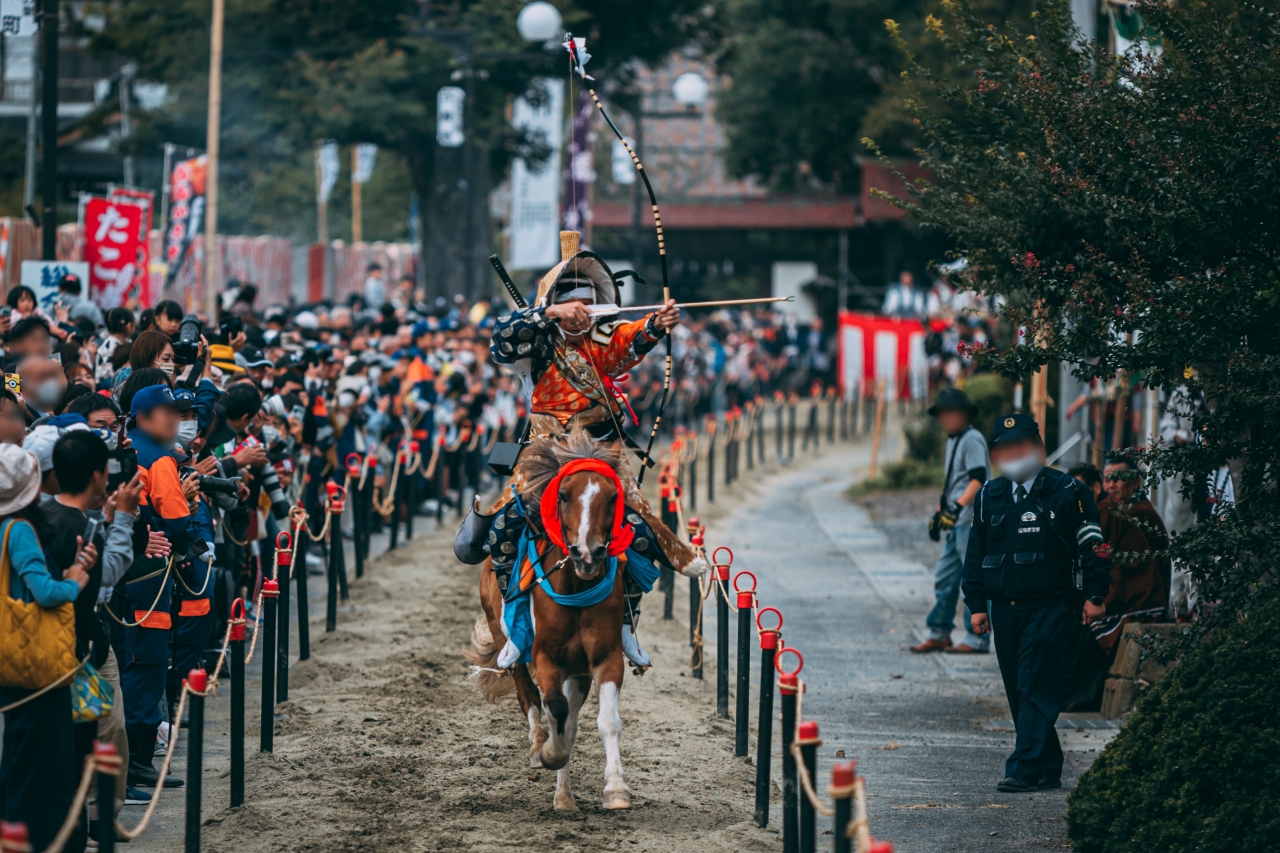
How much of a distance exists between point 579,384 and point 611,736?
195 centimetres

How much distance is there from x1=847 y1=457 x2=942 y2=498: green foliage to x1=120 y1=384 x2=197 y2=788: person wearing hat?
15822 mm

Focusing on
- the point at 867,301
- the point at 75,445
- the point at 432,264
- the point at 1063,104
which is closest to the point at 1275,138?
the point at 1063,104

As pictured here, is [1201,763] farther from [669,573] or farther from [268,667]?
[669,573]

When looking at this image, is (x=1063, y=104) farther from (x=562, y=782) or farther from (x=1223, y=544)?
(x=562, y=782)

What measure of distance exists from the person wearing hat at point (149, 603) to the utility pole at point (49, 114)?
285 inches

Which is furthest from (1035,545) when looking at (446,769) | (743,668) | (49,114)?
(49,114)

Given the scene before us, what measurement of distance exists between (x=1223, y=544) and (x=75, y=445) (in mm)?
5247

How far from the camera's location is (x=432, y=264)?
2833 cm

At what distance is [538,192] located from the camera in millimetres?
27359

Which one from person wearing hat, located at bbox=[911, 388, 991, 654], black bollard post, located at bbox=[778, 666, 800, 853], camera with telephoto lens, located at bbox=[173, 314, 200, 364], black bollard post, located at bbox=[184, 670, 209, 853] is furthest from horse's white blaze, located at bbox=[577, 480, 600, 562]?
person wearing hat, located at bbox=[911, 388, 991, 654]

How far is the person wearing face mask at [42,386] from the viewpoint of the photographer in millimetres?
7426

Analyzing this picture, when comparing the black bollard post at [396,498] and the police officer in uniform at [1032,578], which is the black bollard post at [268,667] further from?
the black bollard post at [396,498]

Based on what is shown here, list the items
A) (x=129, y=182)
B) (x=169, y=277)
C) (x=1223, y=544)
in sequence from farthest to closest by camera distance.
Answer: (x=129, y=182), (x=169, y=277), (x=1223, y=544)

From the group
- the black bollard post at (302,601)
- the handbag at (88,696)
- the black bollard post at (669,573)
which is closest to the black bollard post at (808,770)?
the handbag at (88,696)
